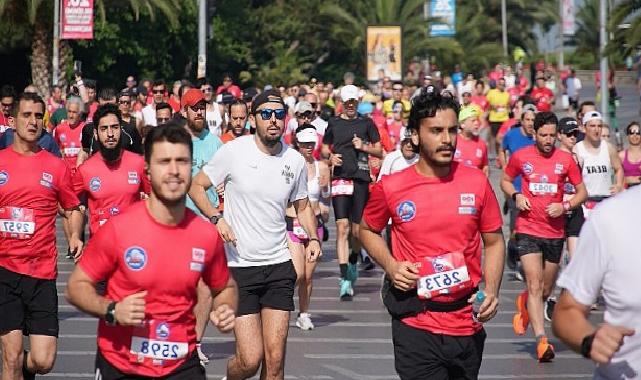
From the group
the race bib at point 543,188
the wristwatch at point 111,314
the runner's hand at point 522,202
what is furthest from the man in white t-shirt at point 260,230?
the race bib at point 543,188

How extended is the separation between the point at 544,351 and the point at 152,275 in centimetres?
644

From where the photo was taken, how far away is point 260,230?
958cm

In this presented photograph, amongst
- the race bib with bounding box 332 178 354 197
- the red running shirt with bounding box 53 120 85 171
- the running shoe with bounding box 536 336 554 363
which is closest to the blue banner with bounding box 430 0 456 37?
the red running shirt with bounding box 53 120 85 171

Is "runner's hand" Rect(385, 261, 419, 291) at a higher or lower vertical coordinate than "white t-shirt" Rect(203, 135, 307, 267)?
lower

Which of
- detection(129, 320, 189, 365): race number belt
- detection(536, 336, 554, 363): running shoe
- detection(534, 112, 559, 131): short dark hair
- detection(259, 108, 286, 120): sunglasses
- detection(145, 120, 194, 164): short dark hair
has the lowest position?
detection(536, 336, 554, 363): running shoe

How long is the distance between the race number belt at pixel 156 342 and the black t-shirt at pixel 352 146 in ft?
36.0

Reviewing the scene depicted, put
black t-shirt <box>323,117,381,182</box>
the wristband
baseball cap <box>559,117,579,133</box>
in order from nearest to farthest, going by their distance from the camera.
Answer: the wristband
baseball cap <box>559,117,579,133</box>
black t-shirt <box>323,117,381,182</box>

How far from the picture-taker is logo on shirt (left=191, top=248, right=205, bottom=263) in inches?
257

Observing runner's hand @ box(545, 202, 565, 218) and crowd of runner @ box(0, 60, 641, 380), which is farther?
runner's hand @ box(545, 202, 565, 218)

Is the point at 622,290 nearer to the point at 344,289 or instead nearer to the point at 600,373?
the point at 600,373

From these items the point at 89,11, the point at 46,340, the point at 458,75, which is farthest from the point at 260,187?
the point at 458,75

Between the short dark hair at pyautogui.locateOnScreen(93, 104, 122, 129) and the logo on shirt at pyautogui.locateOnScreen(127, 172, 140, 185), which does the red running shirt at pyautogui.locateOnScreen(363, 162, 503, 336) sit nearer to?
the logo on shirt at pyautogui.locateOnScreen(127, 172, 140, 185)

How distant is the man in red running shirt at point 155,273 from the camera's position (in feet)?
21.2

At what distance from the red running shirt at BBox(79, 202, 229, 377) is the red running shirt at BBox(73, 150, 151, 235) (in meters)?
5.04
